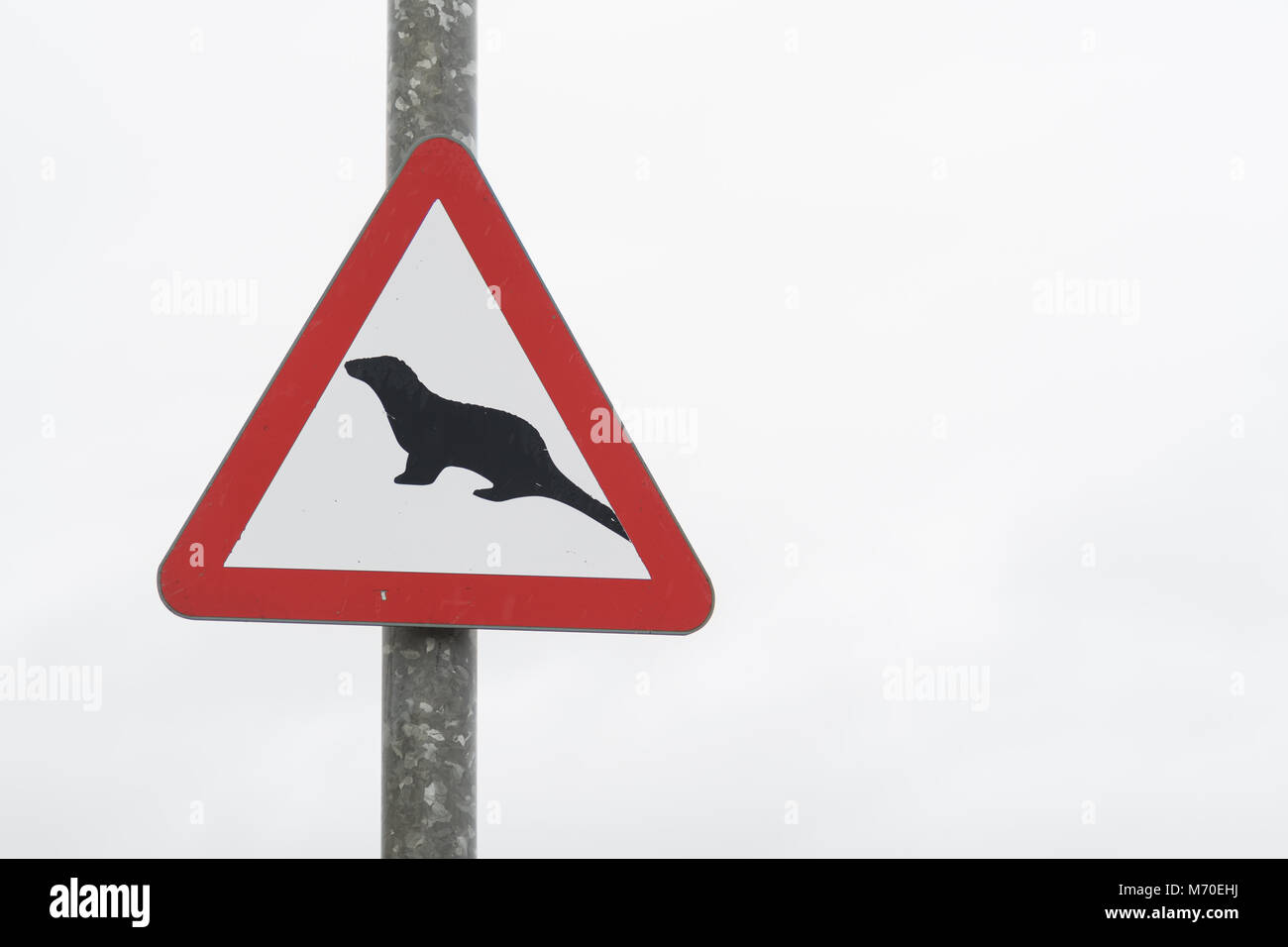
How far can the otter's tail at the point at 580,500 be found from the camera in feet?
5.93

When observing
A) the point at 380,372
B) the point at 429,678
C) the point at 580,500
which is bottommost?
the point at 429,678

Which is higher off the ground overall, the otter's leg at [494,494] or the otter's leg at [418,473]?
the otter's leg at [418,473]

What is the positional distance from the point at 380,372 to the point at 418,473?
0.17 meters

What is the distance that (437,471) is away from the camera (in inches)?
70.0

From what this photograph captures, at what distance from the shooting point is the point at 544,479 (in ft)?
5.91

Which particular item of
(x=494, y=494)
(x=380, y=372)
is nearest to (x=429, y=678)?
(x=494, y=494)

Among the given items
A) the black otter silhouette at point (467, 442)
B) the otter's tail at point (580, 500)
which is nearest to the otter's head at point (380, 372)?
the black otter silhouette at point (467, 442)

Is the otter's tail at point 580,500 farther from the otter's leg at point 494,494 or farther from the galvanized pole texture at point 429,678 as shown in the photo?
the galvanized pole texture at point 429,678

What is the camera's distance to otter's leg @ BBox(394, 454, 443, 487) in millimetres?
1777

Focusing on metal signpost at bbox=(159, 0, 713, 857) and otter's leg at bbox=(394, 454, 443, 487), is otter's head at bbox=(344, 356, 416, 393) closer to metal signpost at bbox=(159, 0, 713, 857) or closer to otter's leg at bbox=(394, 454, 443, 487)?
metal signpost at bbox=(159, 0, 713, 857)

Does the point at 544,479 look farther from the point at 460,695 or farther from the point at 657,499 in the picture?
the point at 460,695

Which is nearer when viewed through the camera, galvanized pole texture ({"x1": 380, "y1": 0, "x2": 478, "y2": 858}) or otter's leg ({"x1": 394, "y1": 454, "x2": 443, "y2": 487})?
galvanized pole texture ({"x1": 380, "y1": 0, "x2": 478, "y2": 858})

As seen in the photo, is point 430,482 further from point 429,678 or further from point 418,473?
point 429,678

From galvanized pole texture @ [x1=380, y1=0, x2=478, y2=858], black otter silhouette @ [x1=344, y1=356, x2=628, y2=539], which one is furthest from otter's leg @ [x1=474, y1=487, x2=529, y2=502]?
galvanized pole texture @ [x1=380, y1=0, x2=478, y2=858]
